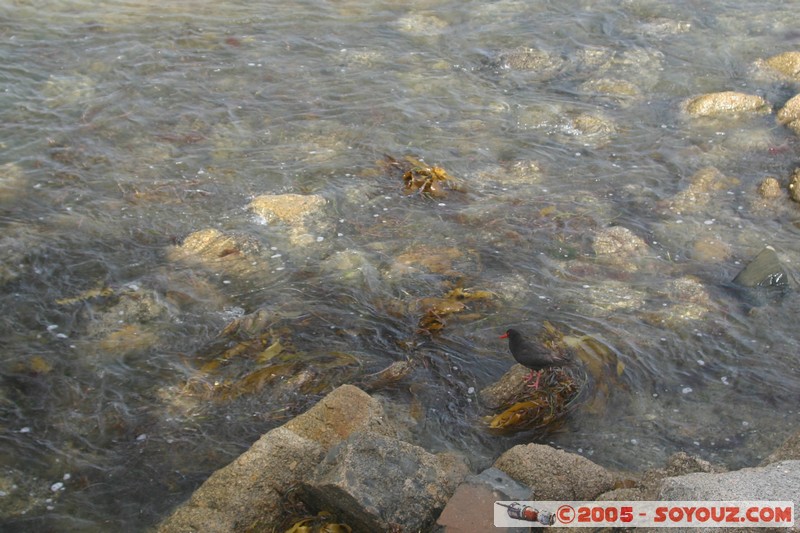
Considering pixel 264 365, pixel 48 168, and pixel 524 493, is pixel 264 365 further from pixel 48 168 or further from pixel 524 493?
pixel 48 168

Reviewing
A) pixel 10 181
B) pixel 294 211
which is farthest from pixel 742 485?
pixel 10 181

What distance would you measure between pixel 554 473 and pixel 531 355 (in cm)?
133

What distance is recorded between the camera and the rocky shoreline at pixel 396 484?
4.27 metres

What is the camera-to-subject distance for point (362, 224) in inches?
318

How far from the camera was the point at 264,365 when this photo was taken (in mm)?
6277

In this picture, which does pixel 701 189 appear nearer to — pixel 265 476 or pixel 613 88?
pixel 613 88

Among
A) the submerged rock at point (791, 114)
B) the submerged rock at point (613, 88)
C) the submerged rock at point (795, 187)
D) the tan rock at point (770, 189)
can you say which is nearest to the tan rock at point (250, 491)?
the tan rock at point (770, 189)

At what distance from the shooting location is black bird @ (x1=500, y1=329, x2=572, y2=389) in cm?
595

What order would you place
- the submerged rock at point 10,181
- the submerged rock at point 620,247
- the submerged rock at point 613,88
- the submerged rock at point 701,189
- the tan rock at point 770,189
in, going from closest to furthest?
1. the submerged rock at point 620,247
2. the submerged rock at point 10,181
3. the submerged rock at point 701,189
4. the tan rock at point 770,189
5. the submerged rock at point 613,88

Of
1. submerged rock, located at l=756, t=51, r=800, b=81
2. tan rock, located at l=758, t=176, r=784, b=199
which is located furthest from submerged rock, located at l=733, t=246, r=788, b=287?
submerged rock, located at l=756, t=51, r=800, b=81

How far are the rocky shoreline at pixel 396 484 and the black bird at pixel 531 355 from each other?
1.07 m

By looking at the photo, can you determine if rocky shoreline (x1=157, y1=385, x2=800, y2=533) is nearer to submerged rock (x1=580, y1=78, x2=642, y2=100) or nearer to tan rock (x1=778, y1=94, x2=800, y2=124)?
tan rock (x1=778, y1=94, x2=800, y2=124)

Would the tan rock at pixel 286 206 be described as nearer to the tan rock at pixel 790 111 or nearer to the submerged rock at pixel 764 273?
the submerged rock at pixel 764 273

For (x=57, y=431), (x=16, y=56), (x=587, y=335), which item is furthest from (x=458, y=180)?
(x=16, y=56)
